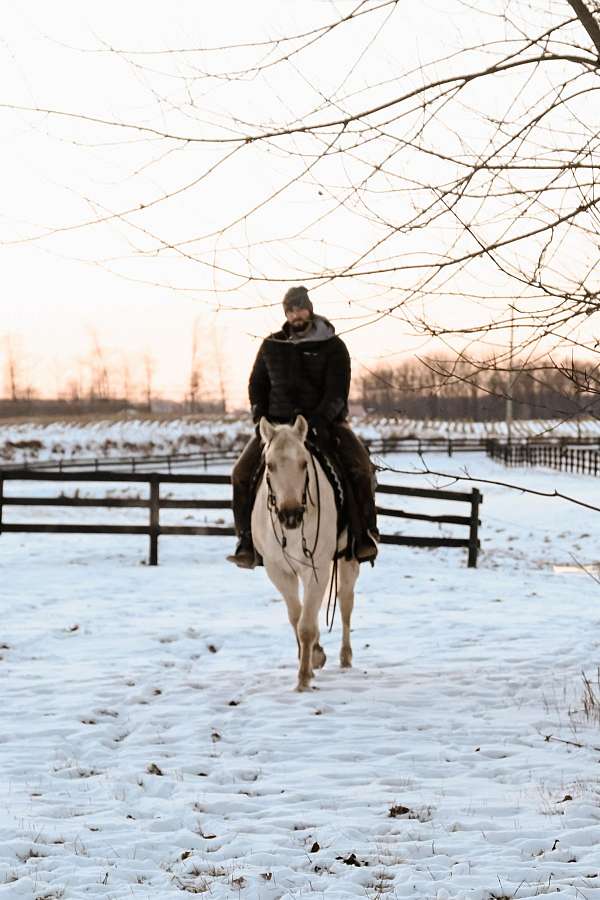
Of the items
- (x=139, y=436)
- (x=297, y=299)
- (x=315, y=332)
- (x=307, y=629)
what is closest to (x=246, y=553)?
(x=307, y=629)

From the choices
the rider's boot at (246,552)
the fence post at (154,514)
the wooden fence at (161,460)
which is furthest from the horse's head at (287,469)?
the wooden fence at (161,460)

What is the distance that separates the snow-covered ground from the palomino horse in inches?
1400

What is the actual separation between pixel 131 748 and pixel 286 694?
1523 millimetres

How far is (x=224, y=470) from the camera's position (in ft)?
136

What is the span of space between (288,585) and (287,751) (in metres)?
1.82

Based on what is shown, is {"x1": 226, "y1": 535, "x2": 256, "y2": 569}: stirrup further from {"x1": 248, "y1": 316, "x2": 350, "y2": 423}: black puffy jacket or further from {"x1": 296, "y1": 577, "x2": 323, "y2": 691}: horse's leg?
{"x1": 248, "y1": 316, "x2": 350, "y2": 423}: black puffy jacket

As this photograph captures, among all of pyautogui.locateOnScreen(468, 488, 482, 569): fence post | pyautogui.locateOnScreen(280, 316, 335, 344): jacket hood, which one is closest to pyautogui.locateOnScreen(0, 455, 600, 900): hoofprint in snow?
pyautogui.locateOnScreen(280, 316, 335, 344): jacket hood

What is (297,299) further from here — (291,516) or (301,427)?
(291,516)

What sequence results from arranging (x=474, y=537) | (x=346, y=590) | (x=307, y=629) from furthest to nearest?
(x=474, y=537)
(x=346, y=590)
(x=307, y=629)

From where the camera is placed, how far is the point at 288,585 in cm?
723

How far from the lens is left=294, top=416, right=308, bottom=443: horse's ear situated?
645 centimetres

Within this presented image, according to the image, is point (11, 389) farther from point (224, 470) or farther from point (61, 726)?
point (61, 726)

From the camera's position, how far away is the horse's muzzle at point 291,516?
623 centimetres

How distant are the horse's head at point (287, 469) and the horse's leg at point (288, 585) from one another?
3.00ft
